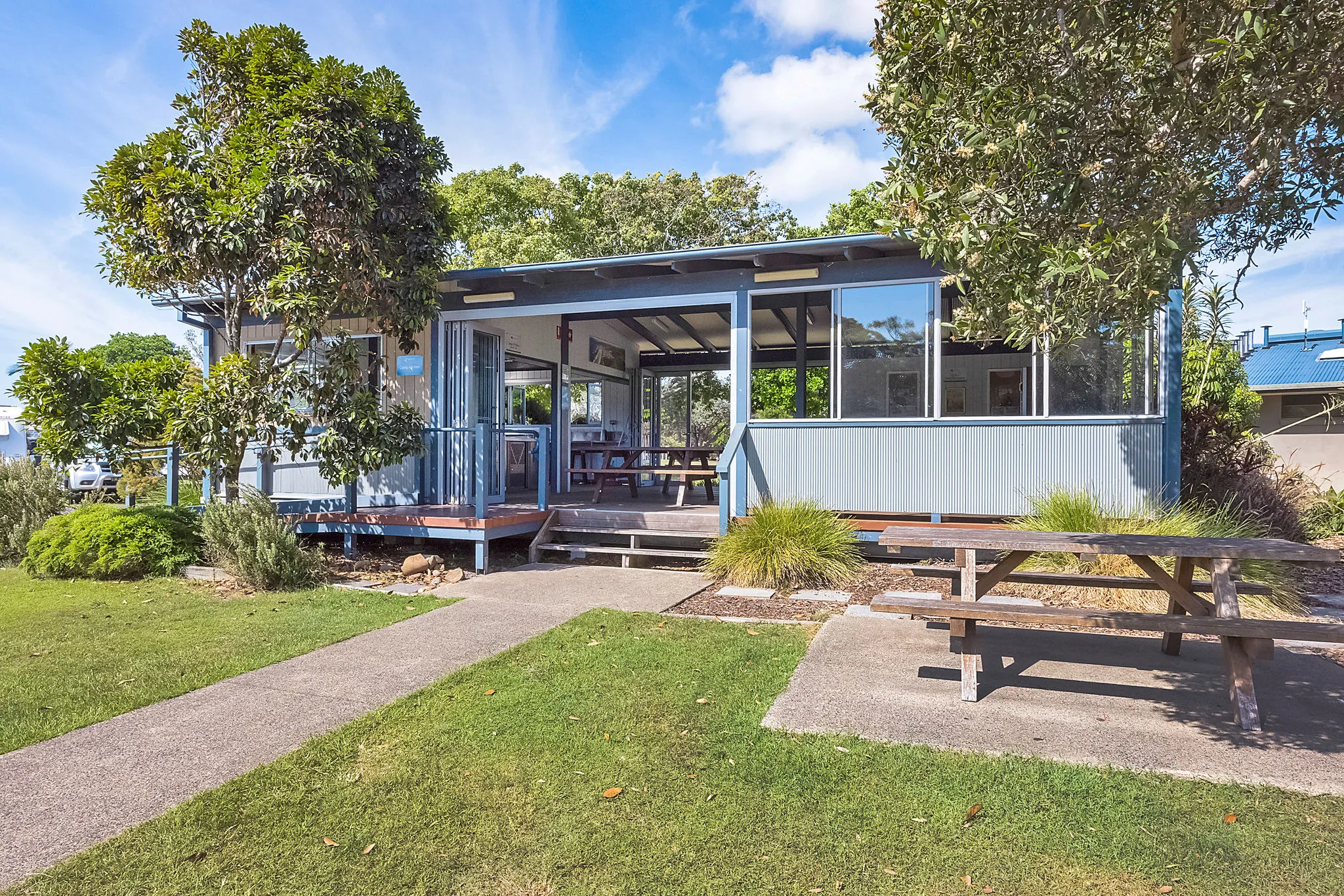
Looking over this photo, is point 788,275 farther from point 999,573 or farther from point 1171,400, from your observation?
point 999,573

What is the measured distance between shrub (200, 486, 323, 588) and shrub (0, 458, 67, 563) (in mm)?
2977

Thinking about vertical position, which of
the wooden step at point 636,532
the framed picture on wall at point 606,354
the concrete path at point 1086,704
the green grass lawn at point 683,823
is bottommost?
the green grass lawn at point 683,823

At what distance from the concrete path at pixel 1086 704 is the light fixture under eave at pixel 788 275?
4.19 meters

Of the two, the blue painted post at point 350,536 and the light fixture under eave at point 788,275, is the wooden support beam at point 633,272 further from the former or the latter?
the blue painted post at point 350,536

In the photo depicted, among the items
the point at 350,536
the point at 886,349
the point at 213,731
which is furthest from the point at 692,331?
the point at 213,731

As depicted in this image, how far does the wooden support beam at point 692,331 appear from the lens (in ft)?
37.7

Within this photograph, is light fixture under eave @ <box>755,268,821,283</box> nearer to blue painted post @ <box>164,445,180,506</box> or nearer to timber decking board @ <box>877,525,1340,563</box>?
timber decking board @ <box>877,525,1340,563</box>

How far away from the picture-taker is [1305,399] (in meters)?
16.3

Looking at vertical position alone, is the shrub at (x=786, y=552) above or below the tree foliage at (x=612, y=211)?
below

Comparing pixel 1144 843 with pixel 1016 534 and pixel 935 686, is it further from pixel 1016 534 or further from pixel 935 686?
pixel 1016 534

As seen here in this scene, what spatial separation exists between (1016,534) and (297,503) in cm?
808

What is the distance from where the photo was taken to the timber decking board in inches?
134

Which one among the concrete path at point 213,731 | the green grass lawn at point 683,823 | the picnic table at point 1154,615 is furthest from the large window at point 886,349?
the green grass lawn at point 683,823

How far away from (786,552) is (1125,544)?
3400 millimetres
